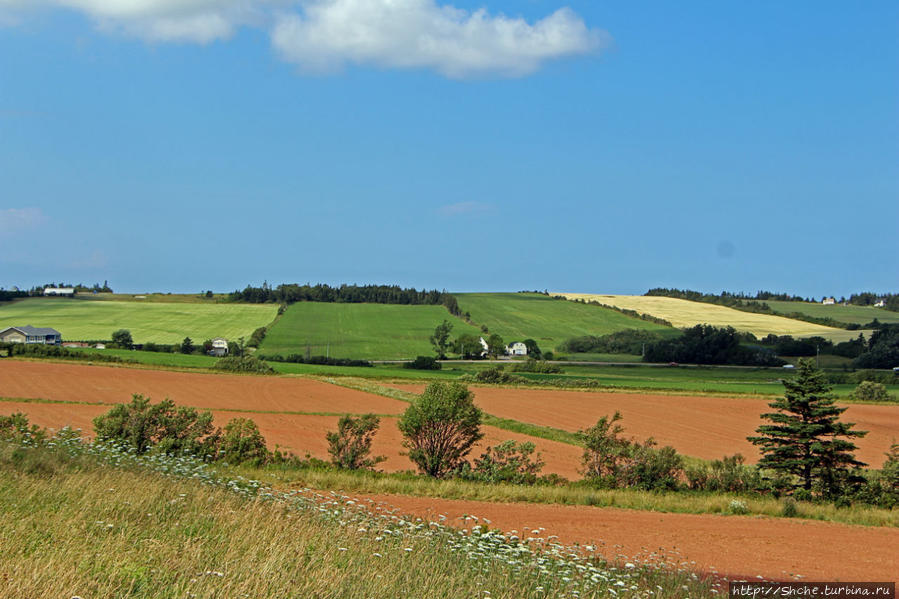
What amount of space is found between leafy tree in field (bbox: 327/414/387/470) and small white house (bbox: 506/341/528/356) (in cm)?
7674

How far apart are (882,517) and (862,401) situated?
4476 cm

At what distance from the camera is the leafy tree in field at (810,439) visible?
2112cm

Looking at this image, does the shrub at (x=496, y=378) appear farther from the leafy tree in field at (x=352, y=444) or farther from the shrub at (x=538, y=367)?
the leafy tree in field at (x=352, y=444)

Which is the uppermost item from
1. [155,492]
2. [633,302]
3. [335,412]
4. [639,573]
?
[633,302]

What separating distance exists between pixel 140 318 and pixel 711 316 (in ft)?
321

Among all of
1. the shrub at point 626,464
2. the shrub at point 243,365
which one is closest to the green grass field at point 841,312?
the shrub at point 243,365

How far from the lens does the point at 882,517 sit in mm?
18203

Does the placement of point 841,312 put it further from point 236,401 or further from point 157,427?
point 157,427

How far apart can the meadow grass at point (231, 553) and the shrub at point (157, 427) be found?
1281 centimetres

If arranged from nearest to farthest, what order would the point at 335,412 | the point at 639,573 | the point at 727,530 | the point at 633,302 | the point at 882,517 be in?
the point at 639,573, the point at 727,530, the point at 882,517, the point at 335,412, the point at 633,302

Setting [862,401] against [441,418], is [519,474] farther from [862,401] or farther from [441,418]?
[862,401]

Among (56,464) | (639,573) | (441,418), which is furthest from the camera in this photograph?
(441,418)

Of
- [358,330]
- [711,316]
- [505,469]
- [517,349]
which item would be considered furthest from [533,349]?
[505,469]

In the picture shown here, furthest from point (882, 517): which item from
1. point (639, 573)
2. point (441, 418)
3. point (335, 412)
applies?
point (335, 412)
